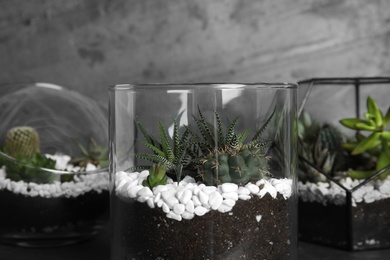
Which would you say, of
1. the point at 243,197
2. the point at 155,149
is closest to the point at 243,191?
the point at 243,197

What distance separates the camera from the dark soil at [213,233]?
60 centimetres

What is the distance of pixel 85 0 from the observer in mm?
1133

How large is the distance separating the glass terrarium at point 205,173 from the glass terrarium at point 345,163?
0.62 ft

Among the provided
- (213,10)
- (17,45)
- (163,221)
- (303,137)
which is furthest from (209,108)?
(17,45)

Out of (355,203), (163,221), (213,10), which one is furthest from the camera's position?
(213,10)

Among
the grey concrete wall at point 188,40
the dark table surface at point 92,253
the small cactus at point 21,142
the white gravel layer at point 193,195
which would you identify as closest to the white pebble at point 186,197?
the white gravel layer at point 193,195

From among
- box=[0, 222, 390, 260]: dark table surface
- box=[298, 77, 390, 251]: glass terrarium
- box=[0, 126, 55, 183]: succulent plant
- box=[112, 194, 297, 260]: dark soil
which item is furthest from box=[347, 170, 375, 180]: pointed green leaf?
box=[0, 126, 55, 183]: succulent plant

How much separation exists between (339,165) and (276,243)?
260mm

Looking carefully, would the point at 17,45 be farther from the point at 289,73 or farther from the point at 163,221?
the point at 163,221

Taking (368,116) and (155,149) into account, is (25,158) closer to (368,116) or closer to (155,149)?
(155,149)

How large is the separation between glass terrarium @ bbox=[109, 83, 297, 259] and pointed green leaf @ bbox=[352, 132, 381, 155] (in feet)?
0.64

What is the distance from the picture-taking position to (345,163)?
848 mm

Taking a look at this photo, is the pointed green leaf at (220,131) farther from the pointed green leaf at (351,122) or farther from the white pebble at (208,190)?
the pointed green leaf at (351,122)

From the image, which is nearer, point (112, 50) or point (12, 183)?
point (12, 183)
